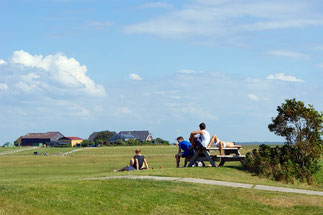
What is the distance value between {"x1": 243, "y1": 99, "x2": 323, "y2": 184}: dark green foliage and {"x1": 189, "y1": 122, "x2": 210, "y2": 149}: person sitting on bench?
6.28ft

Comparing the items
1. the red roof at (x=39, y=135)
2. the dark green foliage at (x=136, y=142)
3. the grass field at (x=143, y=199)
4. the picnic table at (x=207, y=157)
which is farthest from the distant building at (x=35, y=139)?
the grass field at (x=143, y=199)

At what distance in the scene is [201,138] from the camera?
65.1 feet

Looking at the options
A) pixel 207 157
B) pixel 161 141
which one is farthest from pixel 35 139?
pixel 207 157

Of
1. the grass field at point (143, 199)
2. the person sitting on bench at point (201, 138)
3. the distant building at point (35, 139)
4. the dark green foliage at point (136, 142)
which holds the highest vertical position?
the distant building at point (35, 139)

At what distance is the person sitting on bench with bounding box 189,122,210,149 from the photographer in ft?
65.0

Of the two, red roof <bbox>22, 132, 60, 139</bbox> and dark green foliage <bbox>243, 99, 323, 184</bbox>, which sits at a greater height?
red roof <bbox>22, 132, 60, 139</bbox>

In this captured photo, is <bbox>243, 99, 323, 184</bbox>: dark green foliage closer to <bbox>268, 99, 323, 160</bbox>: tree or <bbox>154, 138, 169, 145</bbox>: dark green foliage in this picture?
<bbox>268, 99, 323, 160</bbox>: tree

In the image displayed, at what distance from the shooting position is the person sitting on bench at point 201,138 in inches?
780

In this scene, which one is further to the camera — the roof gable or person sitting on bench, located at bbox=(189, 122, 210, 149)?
the roof gable

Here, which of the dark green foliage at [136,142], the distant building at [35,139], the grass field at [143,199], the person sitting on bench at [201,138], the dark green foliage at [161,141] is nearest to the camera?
the grass field at [143,199]

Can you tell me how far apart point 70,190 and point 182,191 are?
3.15m

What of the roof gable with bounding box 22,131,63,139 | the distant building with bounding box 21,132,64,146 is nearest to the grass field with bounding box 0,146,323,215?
the distant building with bounding box 21,132,64,146

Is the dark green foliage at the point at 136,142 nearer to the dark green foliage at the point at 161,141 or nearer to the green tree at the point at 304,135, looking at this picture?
the dark green foliage at the point at 161,141

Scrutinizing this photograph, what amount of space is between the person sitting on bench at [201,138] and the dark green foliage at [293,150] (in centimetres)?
191
